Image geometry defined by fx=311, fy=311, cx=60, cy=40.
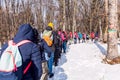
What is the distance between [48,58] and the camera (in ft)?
35.1

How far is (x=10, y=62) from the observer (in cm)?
467

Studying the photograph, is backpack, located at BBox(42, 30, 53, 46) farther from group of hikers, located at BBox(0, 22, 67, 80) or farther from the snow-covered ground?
group of hikers, located at BBox(0, 22, 67, 80)

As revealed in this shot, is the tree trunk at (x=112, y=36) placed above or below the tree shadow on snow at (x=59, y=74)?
above

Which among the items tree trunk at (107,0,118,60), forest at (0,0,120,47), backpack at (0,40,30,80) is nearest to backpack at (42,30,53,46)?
tree trunk at (107,0,118,60)

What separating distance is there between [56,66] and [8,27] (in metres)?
35.0

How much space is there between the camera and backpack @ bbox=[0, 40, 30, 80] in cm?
464

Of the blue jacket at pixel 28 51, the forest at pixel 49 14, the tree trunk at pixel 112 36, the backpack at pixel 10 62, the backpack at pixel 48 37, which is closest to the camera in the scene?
the backpack at pixel 10 62

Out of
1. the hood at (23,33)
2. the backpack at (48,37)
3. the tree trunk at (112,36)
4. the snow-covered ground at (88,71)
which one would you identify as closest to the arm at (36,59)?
the hood at (23,33)

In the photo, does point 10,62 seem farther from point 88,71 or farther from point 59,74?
point 88,71

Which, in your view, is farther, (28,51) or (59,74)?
(59,74)

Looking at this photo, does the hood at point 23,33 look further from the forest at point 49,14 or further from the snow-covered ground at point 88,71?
the forest at point 49,14

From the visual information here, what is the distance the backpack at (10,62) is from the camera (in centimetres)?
464

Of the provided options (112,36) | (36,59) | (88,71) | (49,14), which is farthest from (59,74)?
(49,14)

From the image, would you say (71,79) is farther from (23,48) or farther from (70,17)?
(70,17)
